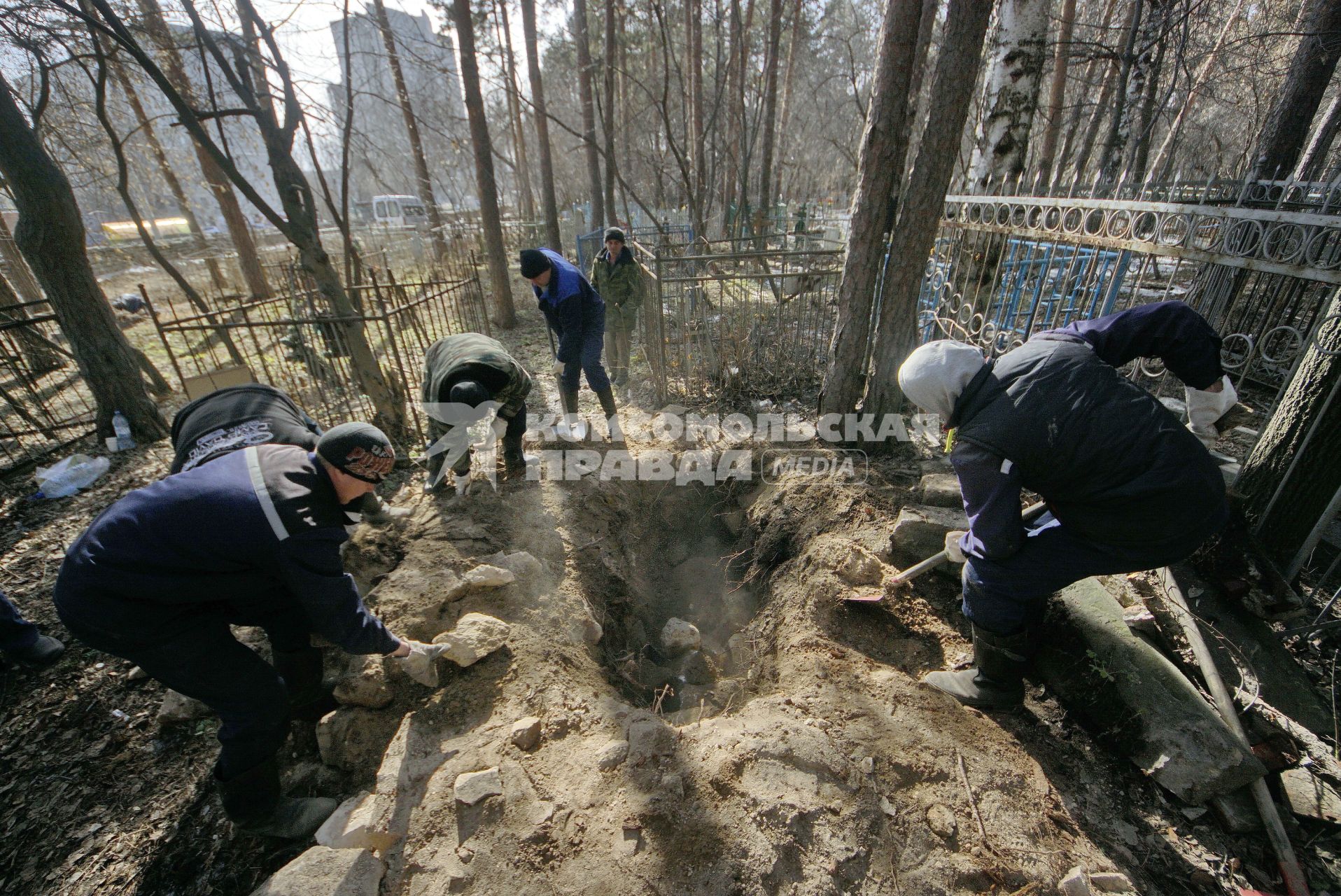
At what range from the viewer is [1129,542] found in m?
2.00

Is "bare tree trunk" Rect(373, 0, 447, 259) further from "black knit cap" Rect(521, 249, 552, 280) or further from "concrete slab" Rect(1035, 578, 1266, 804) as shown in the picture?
"concrete slab" Rect(1035, 578, 1266, 804)

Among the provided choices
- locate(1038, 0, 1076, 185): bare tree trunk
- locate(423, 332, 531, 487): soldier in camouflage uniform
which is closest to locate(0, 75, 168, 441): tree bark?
locate(423, 332, 531, 487): soldier in camouflage uniform

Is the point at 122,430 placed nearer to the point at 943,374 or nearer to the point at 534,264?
the point at 534,264

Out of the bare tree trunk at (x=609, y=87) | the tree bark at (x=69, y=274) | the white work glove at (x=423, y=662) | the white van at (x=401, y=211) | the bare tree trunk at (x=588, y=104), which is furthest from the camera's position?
the white van at (x=401, y=211)

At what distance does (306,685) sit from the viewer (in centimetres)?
255

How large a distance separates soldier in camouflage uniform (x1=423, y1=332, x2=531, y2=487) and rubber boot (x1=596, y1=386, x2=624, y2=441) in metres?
0.89

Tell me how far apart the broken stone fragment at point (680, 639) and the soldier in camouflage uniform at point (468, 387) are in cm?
182

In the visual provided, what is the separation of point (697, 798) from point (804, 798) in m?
0.39

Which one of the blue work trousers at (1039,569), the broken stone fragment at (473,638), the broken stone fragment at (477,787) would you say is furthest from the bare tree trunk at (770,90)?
the broken stone fragment at (477,787)

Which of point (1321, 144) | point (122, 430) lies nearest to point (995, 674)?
point (122, 430)

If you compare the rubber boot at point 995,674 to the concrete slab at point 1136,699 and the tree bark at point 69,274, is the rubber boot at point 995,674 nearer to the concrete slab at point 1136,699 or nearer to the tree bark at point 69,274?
the concrete slab at point 1136,699

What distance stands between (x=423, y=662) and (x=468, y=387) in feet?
5.24

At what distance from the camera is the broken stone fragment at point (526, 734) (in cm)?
211

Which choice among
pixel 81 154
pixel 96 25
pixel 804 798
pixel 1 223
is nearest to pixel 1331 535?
pixel 804 798
